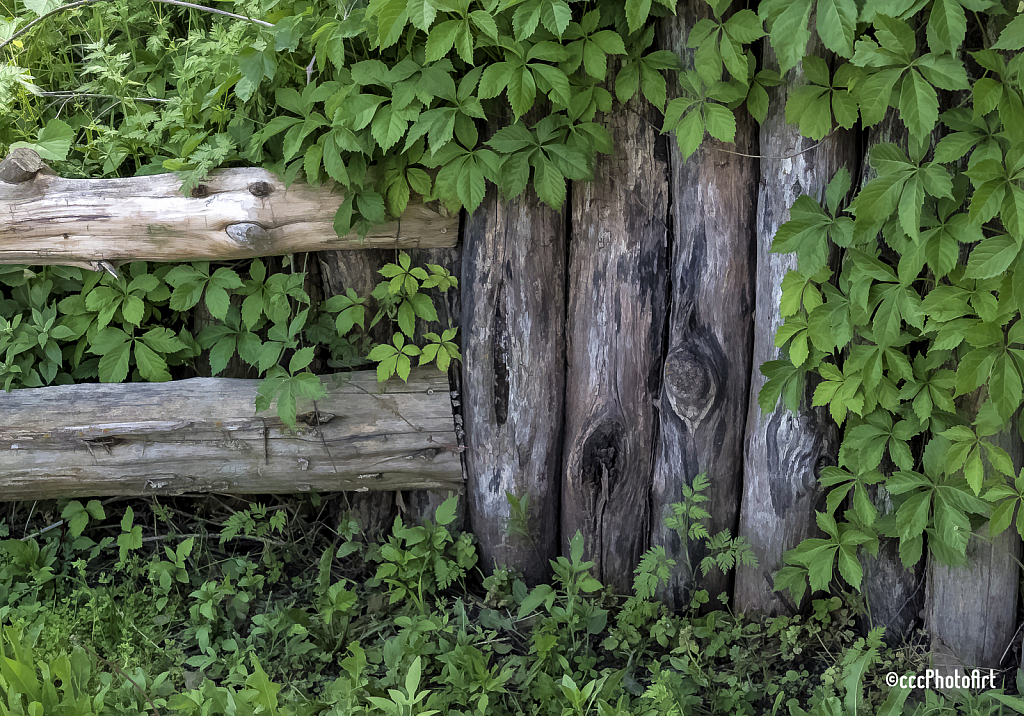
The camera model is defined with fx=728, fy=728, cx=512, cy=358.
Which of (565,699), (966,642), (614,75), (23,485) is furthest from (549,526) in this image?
(23,485)

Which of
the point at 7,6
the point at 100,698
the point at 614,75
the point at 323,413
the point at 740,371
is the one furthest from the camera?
the point at 7,6

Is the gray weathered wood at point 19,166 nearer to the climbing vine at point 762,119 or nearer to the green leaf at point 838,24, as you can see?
the climbing vine at point 762,119

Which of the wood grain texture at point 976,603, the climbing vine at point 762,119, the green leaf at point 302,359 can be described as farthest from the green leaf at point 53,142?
the wood grain texture at point 976,603

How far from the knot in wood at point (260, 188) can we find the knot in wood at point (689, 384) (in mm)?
1358

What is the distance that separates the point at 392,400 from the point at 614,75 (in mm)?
1269

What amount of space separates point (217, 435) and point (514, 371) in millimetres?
1059

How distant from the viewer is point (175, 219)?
2.32m

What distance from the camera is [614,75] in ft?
6.86

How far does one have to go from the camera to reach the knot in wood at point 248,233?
2.28 metres

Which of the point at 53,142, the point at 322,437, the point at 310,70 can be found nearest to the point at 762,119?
the point at 310,70

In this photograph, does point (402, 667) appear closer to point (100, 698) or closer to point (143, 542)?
point (100, 698)

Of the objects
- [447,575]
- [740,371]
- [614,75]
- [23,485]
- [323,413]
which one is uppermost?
[614,75]

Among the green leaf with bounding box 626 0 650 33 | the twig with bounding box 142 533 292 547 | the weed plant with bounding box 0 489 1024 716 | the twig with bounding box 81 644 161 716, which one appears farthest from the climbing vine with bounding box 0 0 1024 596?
the twig with bounding box 81 644 161 716

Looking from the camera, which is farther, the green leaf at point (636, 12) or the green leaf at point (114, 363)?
the green leaf at point (114, 363)
